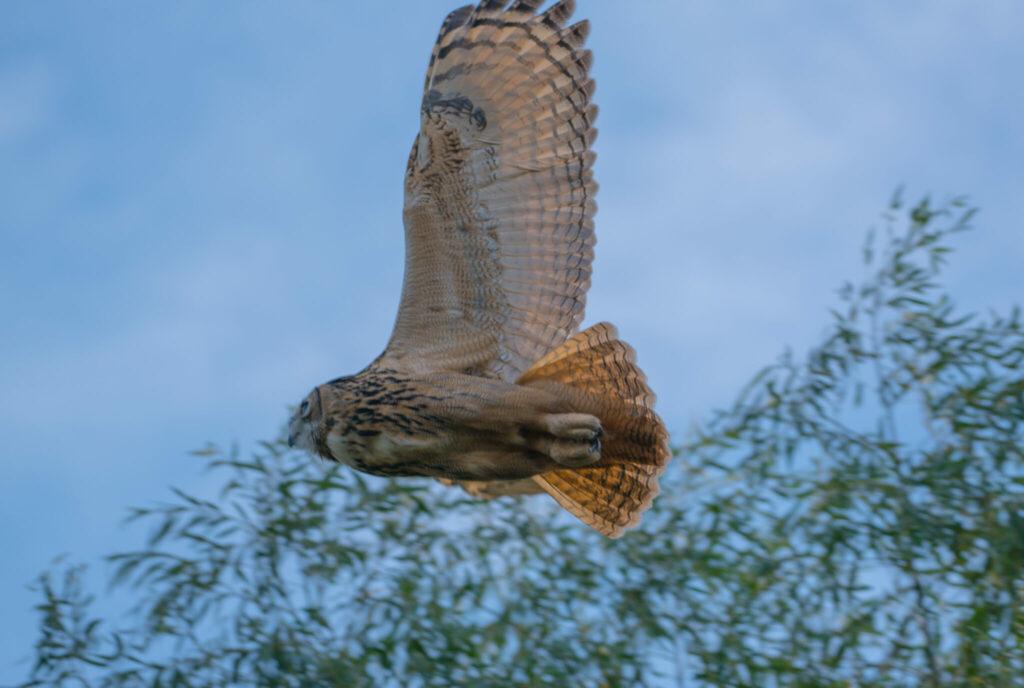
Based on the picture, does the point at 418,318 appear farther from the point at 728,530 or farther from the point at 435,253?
the point at 728,530

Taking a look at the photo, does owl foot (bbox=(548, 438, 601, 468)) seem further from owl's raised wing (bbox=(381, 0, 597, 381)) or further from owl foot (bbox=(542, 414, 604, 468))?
owl's raised wing (bbox=(381, 0, 597, 381))

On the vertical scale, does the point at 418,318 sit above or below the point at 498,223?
below

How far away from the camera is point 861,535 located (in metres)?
6.17

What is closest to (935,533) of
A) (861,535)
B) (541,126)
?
(861,535)

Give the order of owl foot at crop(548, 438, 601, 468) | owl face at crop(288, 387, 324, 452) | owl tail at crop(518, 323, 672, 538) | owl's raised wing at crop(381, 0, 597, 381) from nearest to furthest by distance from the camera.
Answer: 1. owl foot at crop(548, 438, 601, 468)
2. owl face at crop(288, 387, 324, 452)
3. owl tail at crop(518, 323, 672, 538)
4. owl's raised wing at crop(381, 0, 597, 381)

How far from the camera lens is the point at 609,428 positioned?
5.75 meters

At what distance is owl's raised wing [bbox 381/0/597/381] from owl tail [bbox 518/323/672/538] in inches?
14.8

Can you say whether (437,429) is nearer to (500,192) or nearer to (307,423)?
(307,423)

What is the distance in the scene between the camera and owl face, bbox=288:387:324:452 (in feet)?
18.2

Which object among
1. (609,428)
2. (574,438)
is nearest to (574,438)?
(574,438)

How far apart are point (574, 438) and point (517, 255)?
1.01m

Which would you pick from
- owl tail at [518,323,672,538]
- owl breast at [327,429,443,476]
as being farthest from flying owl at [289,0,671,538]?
owl breast at [327,429,443,476]

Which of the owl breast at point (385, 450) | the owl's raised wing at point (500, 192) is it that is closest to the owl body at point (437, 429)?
the owl breast at point (385, 450)

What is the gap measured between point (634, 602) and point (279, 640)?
1259 mm
